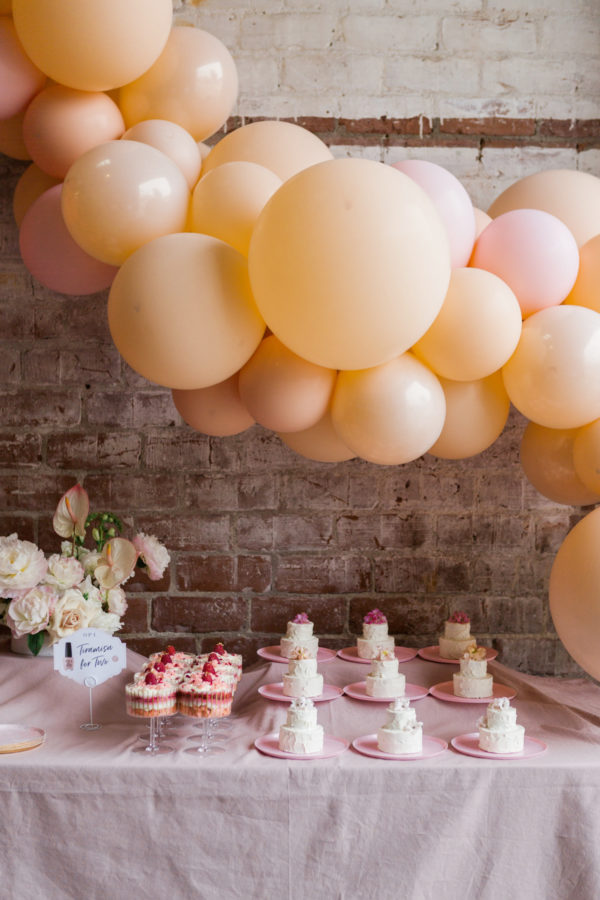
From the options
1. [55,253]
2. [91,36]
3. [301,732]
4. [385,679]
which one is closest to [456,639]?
[385,679]

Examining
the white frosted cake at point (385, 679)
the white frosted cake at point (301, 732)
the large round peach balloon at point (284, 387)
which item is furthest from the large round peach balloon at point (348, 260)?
the white frosted cake at point (385, 679)

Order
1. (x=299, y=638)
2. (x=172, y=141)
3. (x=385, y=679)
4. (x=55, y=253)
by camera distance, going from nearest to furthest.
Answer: (x=172, y=141) < (x=55, y=253) < (x=385, y=679) < (x=299, y=638)

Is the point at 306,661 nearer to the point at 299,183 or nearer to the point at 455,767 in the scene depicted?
the point at 455,767

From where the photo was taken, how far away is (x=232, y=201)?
1.44 metres

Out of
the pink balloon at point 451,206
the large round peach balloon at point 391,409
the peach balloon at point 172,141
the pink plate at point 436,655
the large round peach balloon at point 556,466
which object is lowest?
the pink plate at point 436,655

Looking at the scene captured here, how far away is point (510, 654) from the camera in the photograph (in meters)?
2.25

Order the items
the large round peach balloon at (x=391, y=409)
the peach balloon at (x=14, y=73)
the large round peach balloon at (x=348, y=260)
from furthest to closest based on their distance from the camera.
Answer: the peach balloon at (x=14, y=73), the large round peach balloon at (x=391, y=409), the large round peach balloon at (x=348, y=260)

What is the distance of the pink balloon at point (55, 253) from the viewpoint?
1.67 meters

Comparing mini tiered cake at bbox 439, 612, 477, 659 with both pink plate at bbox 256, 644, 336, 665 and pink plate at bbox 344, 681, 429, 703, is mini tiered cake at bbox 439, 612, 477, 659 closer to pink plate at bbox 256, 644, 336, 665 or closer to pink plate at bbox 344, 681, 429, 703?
pink plate at bbox 344, 681, 429, 703

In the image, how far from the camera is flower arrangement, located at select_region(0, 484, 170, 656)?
1.77 metres

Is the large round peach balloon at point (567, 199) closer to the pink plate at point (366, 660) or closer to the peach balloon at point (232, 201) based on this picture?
the peach balloon at point (232, 201)

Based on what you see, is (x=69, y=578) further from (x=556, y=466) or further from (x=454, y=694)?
(x=556, y=466)

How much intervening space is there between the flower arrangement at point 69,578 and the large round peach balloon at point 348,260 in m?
0.79

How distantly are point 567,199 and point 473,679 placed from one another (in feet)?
3.15
